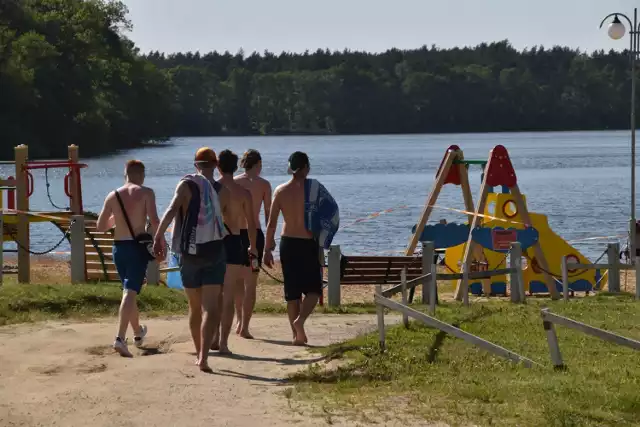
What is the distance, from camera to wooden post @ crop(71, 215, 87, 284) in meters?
14.1

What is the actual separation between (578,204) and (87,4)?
219 feet

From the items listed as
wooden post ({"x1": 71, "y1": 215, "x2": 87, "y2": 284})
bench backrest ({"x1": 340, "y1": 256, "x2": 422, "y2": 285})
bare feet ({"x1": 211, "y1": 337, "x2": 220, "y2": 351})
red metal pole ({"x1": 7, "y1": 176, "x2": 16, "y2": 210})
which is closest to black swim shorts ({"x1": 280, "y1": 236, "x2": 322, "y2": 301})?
bare feet ({"x1": 211, "y1": 337, "x2": 220, "y2": 351})

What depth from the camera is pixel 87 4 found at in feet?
352

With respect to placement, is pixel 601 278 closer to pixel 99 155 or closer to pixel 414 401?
pixel 414 401

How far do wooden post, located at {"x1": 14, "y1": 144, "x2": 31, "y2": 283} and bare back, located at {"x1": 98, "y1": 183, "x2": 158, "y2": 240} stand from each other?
23.2 ft

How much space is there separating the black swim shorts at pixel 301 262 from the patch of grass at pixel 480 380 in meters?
0.62

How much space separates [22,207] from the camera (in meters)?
16.5

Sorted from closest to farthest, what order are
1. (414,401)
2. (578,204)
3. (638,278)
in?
(414,401) < (638,278) < (578,204)

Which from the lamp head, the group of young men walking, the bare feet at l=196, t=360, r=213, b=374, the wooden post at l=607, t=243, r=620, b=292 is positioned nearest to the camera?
the bare feet at l=196, t=360, r=213, b=374

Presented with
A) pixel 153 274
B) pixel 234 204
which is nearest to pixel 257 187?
pixel 234 204

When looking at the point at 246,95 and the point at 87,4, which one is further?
the point at 246,95

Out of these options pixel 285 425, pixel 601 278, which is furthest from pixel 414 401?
pixel 601 278

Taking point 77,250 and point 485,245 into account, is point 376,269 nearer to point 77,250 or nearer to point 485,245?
point 485,245

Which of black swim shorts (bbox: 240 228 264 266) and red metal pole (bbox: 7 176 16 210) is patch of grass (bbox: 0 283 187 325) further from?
red metal pole (bbox: 7 176 16 210)
